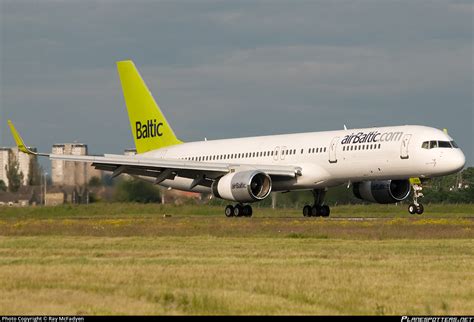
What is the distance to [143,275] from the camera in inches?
755

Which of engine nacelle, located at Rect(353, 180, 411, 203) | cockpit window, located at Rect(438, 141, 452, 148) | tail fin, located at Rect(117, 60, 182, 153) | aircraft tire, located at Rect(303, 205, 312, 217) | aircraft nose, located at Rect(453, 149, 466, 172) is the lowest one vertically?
aircraft tire, located at Rect(303, 205, 312, 217)

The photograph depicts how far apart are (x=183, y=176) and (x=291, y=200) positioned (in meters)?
5.35

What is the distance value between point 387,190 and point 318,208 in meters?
3.20

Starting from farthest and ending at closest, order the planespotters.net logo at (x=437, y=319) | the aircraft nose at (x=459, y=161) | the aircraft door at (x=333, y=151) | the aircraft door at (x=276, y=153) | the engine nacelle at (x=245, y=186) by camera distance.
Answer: the aircraft door at (x=276, y=153) < the engine nacelle at (x=245, y=186) < the aircraft door at (x=333, y=151) < the aircraft nose at (x=459, y=161) < the planespotters.net logo at (x=437, y=319)

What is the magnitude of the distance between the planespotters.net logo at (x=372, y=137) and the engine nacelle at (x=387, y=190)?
10.8ft

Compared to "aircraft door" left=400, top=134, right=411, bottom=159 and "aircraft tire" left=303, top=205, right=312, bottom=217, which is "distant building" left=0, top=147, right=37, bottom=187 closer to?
"aircraft tire" left=303, top=205, right=312, bottom=217

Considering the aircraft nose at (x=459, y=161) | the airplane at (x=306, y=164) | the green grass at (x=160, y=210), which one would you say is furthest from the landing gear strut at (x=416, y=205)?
the green grass at (x=160, y=210)

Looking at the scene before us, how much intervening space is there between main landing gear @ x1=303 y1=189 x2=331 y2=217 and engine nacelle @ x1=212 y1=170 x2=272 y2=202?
9.37 ft

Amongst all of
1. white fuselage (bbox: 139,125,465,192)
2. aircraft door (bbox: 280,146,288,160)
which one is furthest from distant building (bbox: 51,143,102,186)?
aircraft door (bbox: 280,146,288,160)

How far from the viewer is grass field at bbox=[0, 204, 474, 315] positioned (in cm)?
1559

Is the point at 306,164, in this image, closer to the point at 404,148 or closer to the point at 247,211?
the point at 247,211

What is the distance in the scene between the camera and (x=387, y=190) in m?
47.0

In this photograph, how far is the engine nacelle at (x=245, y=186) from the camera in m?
45.1

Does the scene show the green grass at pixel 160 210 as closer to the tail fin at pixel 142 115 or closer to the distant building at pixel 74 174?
the distant building at pixel 74 174
